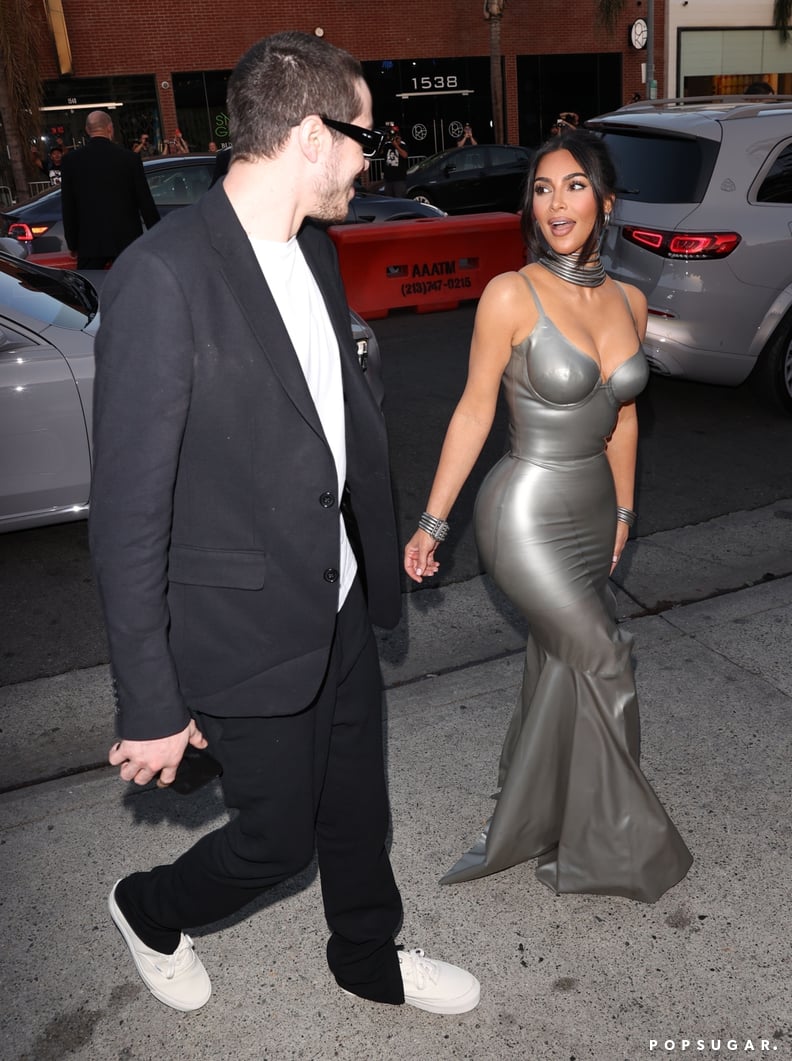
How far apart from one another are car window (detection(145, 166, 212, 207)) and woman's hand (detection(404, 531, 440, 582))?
1035 centimetres

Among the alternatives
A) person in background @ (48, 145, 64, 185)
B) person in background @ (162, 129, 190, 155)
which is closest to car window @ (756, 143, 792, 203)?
person in background @ (48, 145, 64, 185)

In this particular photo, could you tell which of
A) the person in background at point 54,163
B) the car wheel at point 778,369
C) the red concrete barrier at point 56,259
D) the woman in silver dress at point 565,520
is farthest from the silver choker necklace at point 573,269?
the person in background at point 54,163

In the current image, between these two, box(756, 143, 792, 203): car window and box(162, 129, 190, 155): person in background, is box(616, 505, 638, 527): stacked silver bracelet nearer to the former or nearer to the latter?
box(756, 143, 792, 203): car window

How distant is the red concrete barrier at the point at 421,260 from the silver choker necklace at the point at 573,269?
26.0 feet

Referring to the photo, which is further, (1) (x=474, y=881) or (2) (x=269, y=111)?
(1) (x=474, y=881)

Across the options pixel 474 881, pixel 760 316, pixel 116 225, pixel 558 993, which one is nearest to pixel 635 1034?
pixel 558 993

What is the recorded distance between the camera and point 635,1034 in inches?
98.2

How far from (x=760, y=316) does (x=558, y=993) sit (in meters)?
5.05

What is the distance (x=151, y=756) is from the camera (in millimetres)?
1920

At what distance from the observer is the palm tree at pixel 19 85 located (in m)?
23.1

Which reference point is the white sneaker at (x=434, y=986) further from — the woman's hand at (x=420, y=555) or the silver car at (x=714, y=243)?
the silver car at (x=714, y=243)

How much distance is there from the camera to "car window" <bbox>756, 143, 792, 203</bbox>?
6.58 metres

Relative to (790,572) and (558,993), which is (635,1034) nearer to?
(558,993)

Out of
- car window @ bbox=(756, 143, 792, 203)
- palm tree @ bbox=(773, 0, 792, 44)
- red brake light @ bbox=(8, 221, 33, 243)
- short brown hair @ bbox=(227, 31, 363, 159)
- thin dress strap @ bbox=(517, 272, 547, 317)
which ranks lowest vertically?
red brake light @ bbox=(8, 221, 33, 243)
